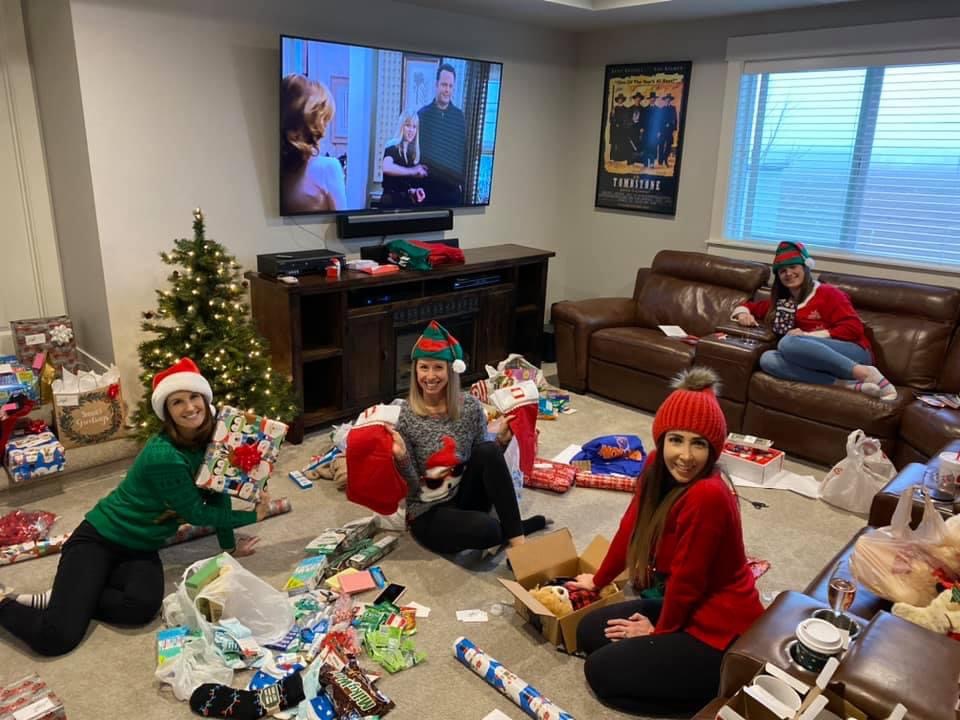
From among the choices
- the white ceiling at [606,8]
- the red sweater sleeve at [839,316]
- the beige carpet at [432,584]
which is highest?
the white ceiling at [606,8]

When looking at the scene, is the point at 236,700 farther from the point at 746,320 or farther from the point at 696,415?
the point at 746,320

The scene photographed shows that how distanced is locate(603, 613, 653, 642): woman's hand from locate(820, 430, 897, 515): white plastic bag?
5.64ft

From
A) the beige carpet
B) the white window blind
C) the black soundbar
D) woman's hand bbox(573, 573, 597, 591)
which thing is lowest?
the beige carpet

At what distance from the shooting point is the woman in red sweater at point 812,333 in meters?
3.74

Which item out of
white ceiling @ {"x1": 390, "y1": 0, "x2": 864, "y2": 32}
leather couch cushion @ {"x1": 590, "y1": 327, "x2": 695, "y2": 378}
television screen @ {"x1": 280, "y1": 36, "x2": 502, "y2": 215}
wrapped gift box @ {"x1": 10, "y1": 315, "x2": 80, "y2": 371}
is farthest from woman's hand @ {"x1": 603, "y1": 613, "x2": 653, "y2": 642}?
white ceiling @ {"x1": 390, "y1": 0, "x2": 864, "y2": 32}

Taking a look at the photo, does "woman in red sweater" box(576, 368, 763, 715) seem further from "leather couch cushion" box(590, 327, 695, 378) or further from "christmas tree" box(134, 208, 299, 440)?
"leather couch cushion" box(590, 327, 695, 378)

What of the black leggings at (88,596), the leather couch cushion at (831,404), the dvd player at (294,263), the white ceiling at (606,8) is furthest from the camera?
the white ceiling at (606,8)

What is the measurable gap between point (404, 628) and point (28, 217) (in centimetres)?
305

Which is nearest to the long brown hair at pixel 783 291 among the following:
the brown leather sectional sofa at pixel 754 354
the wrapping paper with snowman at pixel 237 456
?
the brown leather sectional sofa at pixel 754 354

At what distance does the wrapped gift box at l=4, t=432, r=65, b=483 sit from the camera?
3.19 metres

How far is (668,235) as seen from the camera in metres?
5.35

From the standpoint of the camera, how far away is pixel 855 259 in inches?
177

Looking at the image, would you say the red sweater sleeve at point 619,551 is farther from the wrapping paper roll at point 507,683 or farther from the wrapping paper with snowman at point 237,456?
the wrapping paper with snowman at point 237,456

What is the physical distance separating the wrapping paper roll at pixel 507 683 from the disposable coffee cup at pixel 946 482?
1.46 metres
